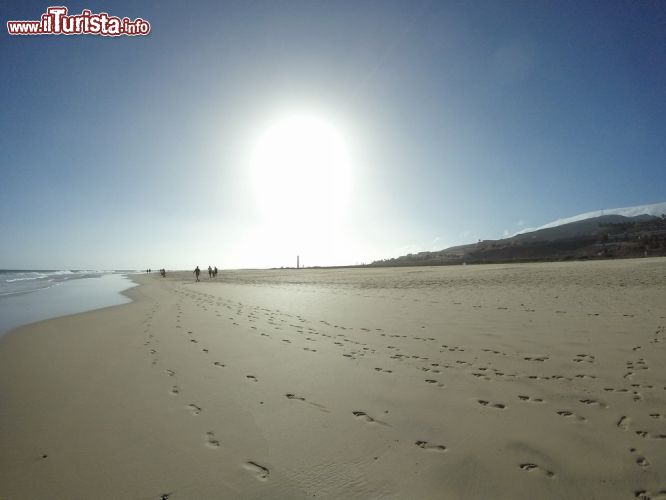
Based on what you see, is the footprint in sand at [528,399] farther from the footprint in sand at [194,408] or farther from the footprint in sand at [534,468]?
the footprint in sand at [194,408]

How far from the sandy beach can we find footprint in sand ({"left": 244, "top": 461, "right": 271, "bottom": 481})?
0.02m

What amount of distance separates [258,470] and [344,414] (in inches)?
61.4

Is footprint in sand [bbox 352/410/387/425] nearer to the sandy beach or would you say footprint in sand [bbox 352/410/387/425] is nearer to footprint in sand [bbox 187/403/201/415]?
the sandy beach

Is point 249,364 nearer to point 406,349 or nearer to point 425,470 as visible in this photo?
point 406,349

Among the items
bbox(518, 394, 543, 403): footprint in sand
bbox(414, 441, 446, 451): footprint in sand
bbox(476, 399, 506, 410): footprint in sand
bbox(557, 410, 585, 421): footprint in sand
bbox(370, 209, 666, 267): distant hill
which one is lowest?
bbox(414, 441, 446, 451): footprint in sand

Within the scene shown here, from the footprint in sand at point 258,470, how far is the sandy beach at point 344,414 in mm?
21

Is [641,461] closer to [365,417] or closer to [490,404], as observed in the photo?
[490,404]

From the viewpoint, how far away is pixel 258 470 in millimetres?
3230

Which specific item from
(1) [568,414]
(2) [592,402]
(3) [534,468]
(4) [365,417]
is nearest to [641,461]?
(1) [568,414]

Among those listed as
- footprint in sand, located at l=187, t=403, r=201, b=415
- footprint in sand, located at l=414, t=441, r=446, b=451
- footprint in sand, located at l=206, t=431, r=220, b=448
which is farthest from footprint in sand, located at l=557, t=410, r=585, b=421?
footprint in sand, located at l=187, t=403, r=201, b=415

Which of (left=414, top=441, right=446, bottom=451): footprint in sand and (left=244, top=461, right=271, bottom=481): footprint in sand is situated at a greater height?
(left=244, top=461, right=271, bottom=481): footprint in sand

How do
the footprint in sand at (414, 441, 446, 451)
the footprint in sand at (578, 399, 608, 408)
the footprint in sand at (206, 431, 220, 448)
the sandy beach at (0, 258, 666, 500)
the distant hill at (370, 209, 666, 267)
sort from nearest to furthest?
the sandy beach at (0, 258, 666, 500) < the footprint in sand at (414, 441, 446, 451) < the footprint in sand at (206, 431, 220, 448) < the footprint in sand at (578, 399, 608, 408) < the distant hill at (370, 209, 666, 267)

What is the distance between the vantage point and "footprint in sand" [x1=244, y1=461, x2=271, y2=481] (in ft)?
10.3

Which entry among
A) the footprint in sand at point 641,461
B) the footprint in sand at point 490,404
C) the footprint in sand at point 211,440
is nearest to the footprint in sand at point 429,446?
the footprint in sand at point 490,404
